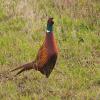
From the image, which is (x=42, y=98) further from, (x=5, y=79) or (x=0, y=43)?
(x=0, y=43)

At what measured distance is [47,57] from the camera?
594cm

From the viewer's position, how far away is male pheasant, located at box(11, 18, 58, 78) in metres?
5.91

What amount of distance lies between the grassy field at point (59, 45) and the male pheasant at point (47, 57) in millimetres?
161

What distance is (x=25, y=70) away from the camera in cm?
620

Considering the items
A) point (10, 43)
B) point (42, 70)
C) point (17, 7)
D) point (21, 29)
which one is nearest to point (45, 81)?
point (42, 70)

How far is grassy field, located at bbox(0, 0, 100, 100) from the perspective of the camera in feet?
19.1

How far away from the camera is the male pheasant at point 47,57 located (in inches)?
233

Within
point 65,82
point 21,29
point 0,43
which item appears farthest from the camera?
point 21,29

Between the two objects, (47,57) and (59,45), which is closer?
(47,57)

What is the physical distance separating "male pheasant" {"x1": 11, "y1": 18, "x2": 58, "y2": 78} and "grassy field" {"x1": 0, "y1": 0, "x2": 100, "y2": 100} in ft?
0.53

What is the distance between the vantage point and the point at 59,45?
757 centimetres

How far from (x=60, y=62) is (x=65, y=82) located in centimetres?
90

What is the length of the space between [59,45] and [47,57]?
1.65 metres

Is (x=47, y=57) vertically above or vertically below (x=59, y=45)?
above
